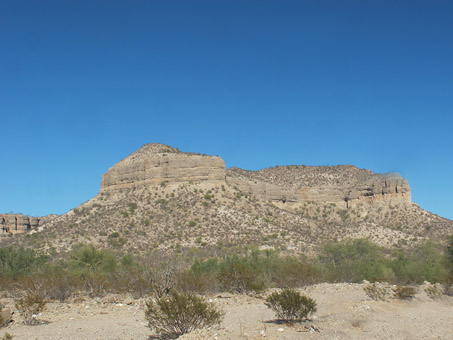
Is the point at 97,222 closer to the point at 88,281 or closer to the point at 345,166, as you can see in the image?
the point at 88,281

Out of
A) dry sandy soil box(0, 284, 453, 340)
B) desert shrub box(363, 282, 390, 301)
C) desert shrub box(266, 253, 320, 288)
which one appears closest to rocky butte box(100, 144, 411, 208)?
desert shrub box(266, 253, 320, 288)

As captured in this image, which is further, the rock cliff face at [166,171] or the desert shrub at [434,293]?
the rock cliff face at [166,171]

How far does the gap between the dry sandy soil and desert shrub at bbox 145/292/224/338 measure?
0.36 m

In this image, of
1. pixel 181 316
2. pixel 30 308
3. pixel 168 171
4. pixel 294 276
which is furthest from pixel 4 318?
pixel 168 171

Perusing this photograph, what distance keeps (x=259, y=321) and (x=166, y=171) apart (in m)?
47.8

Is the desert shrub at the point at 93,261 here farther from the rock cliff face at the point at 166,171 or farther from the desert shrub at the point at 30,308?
the rock cliff face at the point at 166,171

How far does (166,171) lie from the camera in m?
59.2

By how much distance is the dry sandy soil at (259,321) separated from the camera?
Answer: 10.8 metres

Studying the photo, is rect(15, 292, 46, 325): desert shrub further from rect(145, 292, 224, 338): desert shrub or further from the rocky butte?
the rocky butte

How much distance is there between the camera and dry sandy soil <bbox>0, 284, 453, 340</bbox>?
10820 mm

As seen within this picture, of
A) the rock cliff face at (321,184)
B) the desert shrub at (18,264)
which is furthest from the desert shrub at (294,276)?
the rock cliff face at (321,184)

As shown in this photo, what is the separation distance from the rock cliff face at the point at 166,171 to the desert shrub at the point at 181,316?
159 ft

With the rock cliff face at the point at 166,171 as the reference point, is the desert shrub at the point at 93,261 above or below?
below

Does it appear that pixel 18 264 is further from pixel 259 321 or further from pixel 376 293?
pixel 376 293
